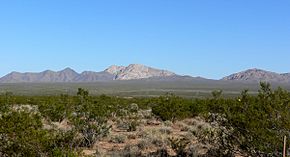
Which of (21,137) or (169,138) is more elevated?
(21,137)

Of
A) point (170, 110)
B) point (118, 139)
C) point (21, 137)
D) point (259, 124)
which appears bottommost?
point (118, 139)

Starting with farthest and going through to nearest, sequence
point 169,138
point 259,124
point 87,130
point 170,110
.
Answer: point 170,110, point 87,130, point 169,138, point 259,124


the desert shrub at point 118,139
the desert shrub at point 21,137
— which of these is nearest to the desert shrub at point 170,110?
the desert shrub at point 118,139

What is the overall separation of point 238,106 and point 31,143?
6.19 metres

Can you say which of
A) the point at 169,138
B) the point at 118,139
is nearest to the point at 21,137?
the point at 169,138

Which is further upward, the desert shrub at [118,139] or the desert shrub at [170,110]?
the desert shrub at [170,110]

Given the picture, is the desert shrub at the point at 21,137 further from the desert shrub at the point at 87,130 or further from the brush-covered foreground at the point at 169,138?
the desert shrub at the point at 87,130

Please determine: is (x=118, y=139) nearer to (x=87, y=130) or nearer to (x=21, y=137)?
(x=87, y=130)

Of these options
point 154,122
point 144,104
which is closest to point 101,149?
point 154,122

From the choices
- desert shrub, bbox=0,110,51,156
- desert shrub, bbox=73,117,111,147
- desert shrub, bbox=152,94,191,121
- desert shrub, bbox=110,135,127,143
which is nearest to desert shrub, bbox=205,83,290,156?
desert shrub, bbox=0,110,51,156

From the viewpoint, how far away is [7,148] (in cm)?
1049

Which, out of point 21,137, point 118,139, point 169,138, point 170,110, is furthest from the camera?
point 170,110

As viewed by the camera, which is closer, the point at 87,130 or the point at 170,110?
the point at 87,130

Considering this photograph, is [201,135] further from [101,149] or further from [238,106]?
[101,149]
